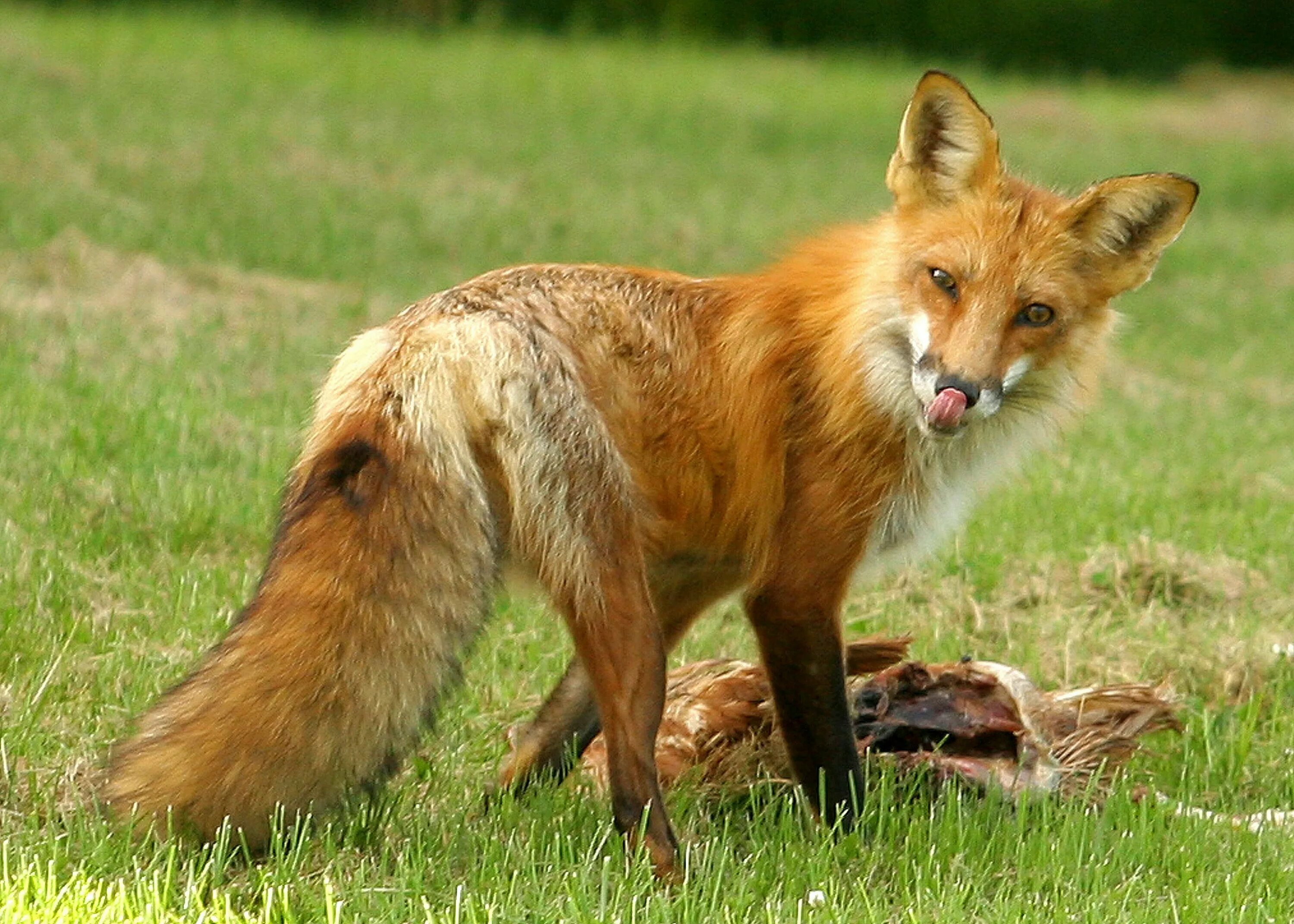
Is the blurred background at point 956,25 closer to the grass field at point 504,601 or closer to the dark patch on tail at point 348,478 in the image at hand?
the grass field at point 504,601

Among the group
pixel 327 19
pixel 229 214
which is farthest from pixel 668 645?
pixel 327 19

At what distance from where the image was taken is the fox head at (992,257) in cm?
514

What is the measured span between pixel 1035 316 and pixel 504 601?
2381mm

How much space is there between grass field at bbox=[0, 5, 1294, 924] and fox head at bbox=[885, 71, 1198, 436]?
1.42 m

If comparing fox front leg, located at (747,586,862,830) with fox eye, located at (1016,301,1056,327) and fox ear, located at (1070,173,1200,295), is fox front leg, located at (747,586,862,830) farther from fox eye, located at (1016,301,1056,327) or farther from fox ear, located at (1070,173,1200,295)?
fox ear, located at (1070,173,1200,295)

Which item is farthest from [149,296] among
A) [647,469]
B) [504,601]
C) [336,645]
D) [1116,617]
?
[336,645]

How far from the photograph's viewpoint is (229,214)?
14.9m

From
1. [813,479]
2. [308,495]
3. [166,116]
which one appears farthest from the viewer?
[166,116]

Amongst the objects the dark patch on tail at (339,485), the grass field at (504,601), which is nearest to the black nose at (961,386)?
the grass field at (504,601)

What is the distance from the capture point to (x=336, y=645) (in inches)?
172

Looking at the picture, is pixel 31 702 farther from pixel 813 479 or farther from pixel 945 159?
pixel 945 159

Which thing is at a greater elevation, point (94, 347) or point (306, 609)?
point (306, 609)

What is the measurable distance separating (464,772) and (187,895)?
1606 mm

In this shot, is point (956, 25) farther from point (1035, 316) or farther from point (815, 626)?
point (815, 626)
